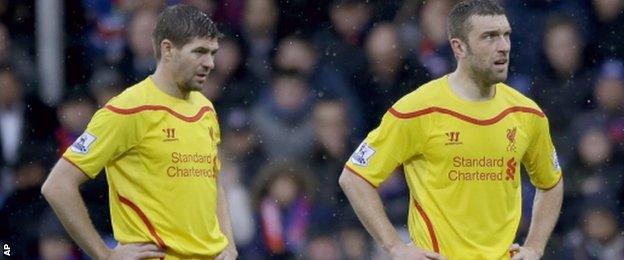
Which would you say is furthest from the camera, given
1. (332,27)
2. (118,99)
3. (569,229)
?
(332,27)

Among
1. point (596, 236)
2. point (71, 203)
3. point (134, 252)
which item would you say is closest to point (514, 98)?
point (134, 252)

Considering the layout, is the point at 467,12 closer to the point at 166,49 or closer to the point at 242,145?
the point at 166,49

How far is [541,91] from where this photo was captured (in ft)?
34.2

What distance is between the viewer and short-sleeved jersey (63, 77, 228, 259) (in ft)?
23.0

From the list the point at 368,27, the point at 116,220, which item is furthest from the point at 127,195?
the point at 368,27

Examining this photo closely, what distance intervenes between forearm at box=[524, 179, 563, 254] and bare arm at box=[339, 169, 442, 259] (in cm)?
63

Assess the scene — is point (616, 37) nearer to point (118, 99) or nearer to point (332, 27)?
point (332, 27)

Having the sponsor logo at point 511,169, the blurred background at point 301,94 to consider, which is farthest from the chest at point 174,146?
the blurred background at point 301,94

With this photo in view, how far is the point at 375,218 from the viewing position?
7.22 meters

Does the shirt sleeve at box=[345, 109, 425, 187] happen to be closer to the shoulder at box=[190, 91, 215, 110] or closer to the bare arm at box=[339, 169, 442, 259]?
the bare arm at box=[339, 169, 442, 259]

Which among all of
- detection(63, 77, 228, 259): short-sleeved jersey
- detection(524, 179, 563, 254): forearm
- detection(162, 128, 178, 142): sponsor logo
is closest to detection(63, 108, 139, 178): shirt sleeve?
detection(63, 77, 228, 259): short-sleeved jersey

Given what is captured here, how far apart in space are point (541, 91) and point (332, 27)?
1.42m

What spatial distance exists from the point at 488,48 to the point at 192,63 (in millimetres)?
1227

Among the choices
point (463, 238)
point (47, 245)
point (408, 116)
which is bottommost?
point (47, 245)
